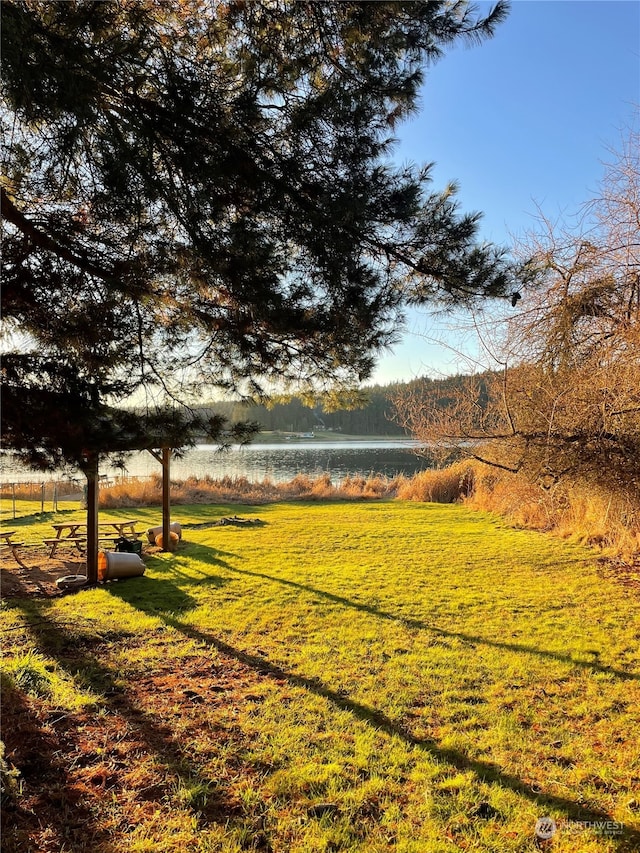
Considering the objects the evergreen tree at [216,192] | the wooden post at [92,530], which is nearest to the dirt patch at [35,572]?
the wooden post at [92,530]

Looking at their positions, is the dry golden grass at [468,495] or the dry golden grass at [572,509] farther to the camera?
the dry golden grass at [468,495]

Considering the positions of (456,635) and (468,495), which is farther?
(468,495)

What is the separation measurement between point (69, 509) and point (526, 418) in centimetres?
1431

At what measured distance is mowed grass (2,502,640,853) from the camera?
2268mm

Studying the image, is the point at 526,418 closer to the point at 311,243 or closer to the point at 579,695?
the point at 579,695

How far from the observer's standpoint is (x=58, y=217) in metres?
2.91

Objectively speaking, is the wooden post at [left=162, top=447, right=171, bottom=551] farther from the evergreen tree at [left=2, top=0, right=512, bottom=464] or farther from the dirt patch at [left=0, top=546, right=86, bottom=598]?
the evergreen tree at [left=2, top=0, right=512, bottom=464]

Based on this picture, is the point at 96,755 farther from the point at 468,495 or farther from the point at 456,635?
the point at 468,495

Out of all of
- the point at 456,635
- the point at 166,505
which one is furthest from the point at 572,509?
the point at 166,505

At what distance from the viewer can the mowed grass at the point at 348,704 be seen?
2268 mm

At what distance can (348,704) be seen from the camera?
3.35 meters

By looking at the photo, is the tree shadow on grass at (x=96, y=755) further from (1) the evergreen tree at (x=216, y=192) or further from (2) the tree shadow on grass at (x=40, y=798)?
(1) the evergreen tree at (x=216, y=192)

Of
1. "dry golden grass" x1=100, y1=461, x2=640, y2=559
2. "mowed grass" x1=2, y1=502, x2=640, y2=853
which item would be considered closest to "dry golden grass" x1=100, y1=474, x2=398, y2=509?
"dry golden grass" x1=100, y1=461, x2=640, y2=559

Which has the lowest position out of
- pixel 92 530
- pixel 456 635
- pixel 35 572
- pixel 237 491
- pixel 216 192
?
pixel 237 491
